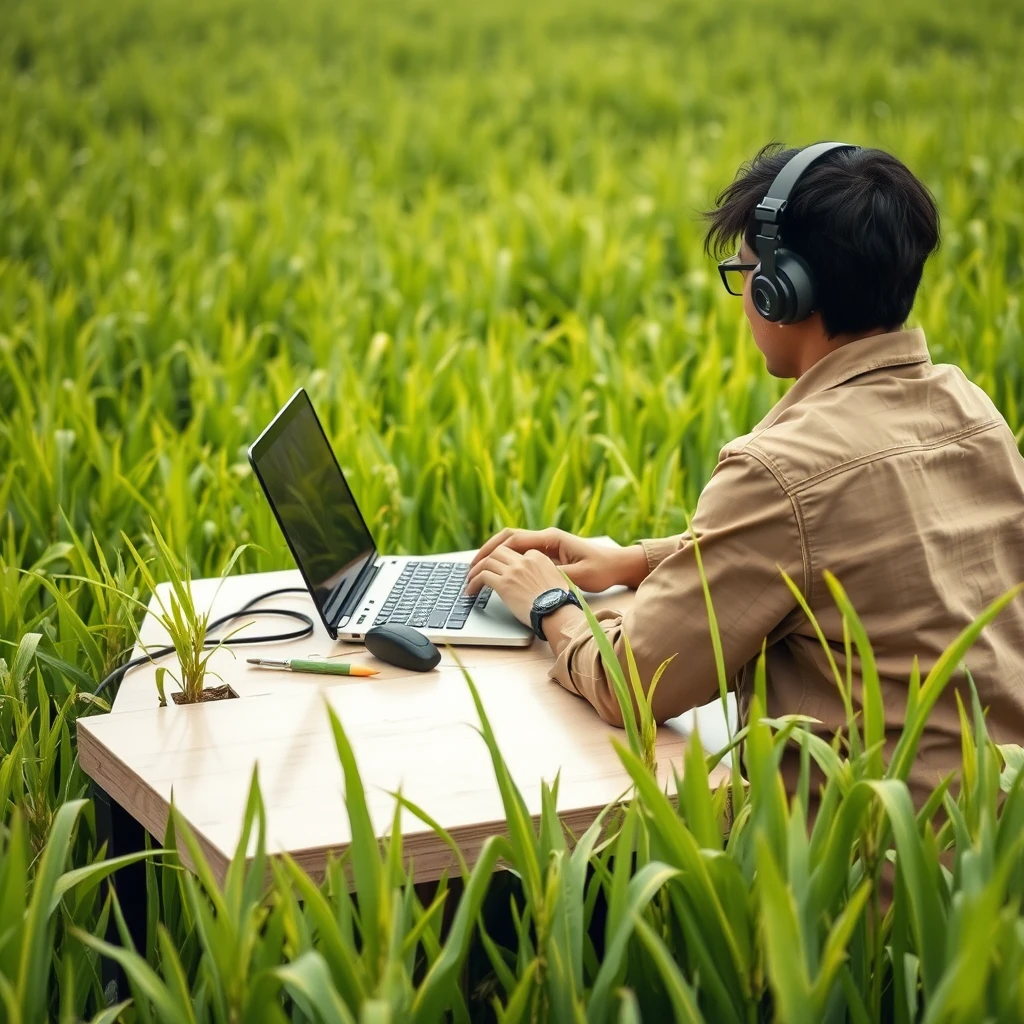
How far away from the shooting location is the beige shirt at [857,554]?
132cm

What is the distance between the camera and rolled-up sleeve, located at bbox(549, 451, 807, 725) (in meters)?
1.32

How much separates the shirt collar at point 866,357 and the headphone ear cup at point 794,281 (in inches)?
2.6

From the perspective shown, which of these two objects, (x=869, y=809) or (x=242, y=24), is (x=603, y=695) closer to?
(x=869, y=809)

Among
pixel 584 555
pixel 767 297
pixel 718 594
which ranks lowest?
pixel 584 555

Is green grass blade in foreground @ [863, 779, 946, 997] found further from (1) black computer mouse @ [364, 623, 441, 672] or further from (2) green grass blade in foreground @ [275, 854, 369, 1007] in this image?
(1) black computer mouse @ [364, 623, 441, 672]

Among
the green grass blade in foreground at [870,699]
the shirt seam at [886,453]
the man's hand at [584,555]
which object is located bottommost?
the man's hand at [584,555]

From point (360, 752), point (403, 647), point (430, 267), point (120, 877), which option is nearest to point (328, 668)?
point (403, 647)

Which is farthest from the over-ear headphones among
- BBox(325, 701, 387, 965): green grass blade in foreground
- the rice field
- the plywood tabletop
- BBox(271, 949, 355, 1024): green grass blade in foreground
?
BBox(271, 949, 355, 1024): green grass blade in foreground

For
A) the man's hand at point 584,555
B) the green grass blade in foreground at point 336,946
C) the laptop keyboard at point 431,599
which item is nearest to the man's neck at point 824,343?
the man's hand at point 584,555

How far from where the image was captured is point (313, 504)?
1.75 m

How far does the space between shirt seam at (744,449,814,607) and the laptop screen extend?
1.93 feet

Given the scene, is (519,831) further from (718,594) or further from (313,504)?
(313,504)

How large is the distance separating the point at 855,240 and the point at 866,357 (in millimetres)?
126

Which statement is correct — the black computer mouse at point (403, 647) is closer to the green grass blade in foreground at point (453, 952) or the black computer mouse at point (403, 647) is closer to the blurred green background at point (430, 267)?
the green grass blade in foreground at point (453, 952)
